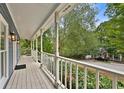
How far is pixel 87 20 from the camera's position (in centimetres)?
554

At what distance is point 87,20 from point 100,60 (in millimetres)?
2593

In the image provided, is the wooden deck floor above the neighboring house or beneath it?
beneath

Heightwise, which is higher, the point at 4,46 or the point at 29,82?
the point at 4,46

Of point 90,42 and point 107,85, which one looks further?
point 90,42

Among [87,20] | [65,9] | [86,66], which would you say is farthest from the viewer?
[87,20]

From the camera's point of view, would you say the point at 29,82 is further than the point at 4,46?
Yes

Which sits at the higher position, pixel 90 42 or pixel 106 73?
pixel 90 42

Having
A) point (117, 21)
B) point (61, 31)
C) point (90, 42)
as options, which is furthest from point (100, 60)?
point (61, 31)

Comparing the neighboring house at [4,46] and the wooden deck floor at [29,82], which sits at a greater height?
the neighboring house at [4,46]

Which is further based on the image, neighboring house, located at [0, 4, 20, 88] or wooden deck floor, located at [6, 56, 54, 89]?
wooden deck floor, located at [6, 56, 54, 89]

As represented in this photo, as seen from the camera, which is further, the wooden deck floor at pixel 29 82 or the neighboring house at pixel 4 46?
the wooden deck floor at pixel 29 82

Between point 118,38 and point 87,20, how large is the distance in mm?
2369
